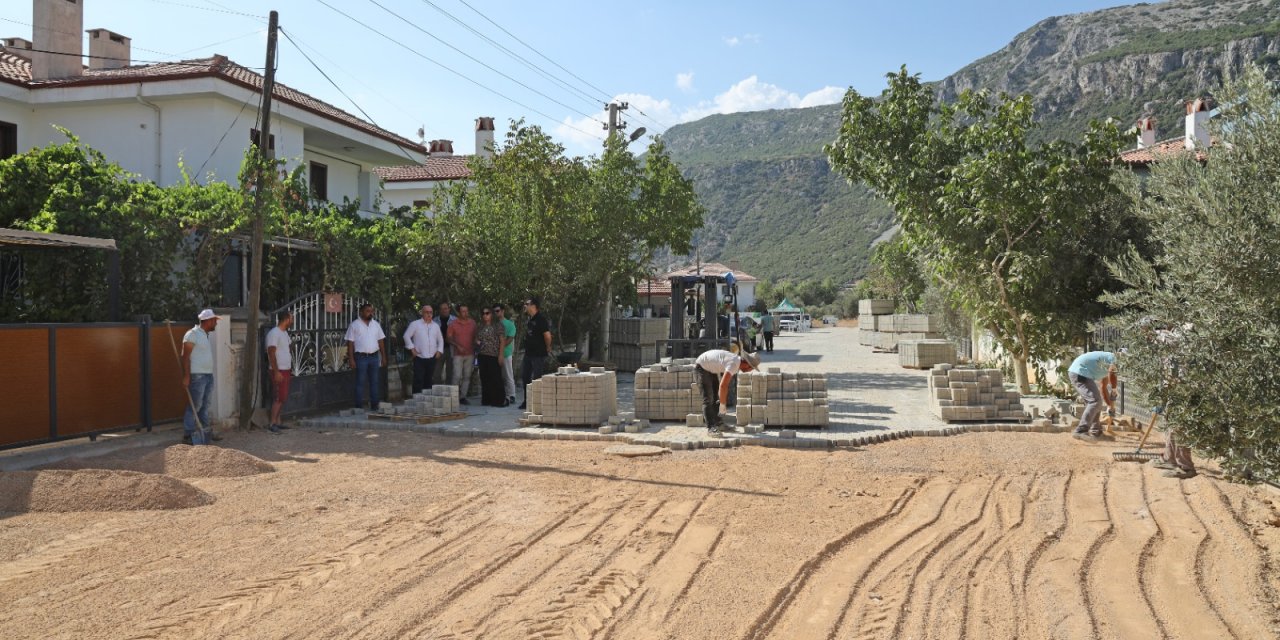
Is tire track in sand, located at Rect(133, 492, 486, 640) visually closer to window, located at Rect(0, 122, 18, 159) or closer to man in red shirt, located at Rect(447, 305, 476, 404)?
man in red shirt, located at Rect(447, 305, 476, 404)

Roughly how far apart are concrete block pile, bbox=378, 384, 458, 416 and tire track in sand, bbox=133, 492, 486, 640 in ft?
19.5

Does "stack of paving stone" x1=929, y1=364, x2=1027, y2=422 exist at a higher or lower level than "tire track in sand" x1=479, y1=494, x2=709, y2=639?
higher

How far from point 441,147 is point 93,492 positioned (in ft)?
114

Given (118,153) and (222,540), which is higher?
(118,153)

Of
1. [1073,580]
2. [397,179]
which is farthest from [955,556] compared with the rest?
[397,179]

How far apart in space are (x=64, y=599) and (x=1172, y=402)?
7448 millimetres

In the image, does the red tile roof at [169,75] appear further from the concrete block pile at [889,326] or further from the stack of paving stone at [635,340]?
the concrete block pile at [889,326]

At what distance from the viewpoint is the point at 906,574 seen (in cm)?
573

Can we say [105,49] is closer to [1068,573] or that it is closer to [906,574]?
[906,574]

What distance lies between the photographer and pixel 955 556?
6.16m

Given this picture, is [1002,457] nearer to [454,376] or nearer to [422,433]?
[422,433]

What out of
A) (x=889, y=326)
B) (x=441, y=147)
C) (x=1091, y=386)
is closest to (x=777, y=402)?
(x=1091, y=386)

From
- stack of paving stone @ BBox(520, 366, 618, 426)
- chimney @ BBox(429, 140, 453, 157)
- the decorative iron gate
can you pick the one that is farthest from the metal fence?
chimney @ BBox(429, 140, 453, 157)

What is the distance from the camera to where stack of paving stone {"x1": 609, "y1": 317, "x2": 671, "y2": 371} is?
22.2 metres
